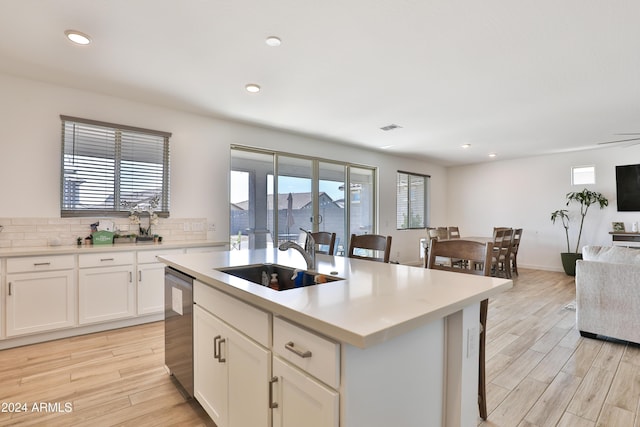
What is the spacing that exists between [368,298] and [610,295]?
10.0 feet

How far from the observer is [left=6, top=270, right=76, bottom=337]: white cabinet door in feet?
9.23

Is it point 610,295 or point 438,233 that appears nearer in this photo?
point 610,295

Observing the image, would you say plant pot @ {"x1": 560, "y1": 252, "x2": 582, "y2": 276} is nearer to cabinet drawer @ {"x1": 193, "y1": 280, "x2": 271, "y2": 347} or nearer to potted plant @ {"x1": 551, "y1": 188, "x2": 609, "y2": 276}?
potted plant @ {"x1": 551, "y1": 188, "x2": 609, "y2": 276}

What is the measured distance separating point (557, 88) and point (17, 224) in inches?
224

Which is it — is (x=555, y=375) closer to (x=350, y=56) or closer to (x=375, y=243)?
(x=375, y=243)

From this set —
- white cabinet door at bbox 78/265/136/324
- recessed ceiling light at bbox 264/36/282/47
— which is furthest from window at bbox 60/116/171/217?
recessed ceiling light at bbox 264/36/282/47

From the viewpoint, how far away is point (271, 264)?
6.63 ft

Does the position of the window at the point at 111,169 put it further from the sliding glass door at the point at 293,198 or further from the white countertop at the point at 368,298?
the white countertop at the point at 368,298

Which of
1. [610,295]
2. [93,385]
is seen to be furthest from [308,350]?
[610,295]

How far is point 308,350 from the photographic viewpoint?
1.02 m

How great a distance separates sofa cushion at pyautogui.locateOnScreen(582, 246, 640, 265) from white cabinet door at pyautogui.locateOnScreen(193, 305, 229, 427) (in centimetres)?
356

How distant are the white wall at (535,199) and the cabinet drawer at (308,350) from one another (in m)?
7.58

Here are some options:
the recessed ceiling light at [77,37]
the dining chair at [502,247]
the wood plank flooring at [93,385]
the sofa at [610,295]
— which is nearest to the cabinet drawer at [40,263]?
the wood plank flooring at [93,385]

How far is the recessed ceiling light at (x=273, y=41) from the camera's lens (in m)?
2.42
